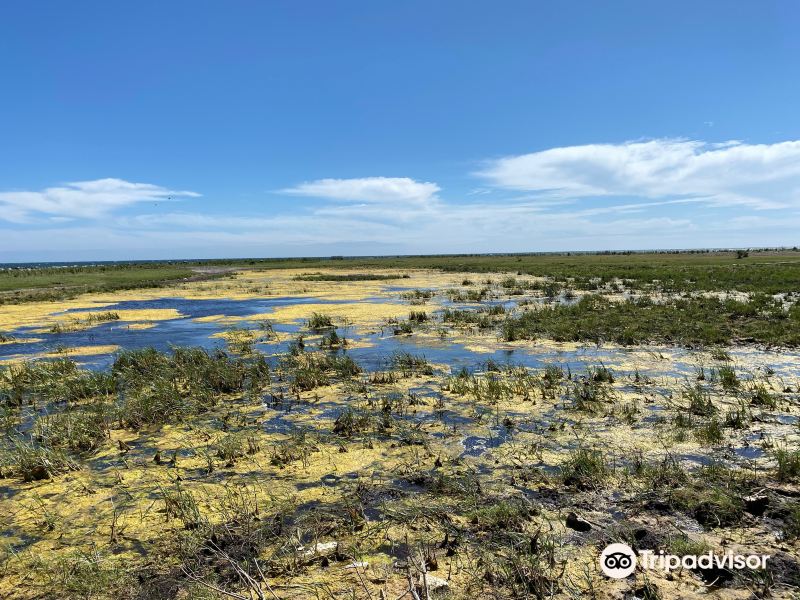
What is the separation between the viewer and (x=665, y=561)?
14.5 ft

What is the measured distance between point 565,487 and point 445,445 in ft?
7.04

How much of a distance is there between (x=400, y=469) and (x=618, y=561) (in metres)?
3.18

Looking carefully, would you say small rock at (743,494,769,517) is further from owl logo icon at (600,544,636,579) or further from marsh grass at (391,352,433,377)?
marsh grass at (391,352,433,377)

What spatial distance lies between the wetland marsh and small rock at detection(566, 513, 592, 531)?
3cm

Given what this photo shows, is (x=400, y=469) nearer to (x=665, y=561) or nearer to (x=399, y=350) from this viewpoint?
(x=665, y=561)

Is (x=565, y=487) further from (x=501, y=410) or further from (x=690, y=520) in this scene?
(x=501, y=410)

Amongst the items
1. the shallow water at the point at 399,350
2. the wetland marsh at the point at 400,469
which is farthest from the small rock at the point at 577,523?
the shallow water at the point at 399,350

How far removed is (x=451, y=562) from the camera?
14.8 ft

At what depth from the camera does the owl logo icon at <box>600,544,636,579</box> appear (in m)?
4.32

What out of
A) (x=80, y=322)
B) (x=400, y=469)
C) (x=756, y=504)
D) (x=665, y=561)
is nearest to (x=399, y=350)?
(x=400, y=469)

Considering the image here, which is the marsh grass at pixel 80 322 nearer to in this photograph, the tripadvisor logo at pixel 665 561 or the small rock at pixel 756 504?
the tripadvisor logo at pixel 665 561

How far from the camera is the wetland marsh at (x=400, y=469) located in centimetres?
439

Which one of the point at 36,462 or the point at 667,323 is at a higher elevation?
the point at 667,323

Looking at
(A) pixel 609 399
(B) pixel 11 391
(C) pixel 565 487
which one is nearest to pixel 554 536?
(C) pixel 565 487
